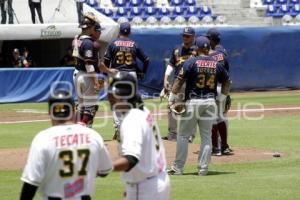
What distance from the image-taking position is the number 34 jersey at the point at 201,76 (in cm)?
1169

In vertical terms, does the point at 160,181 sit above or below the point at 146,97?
above

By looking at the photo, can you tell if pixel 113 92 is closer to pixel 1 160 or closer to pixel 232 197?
pixel 232 197

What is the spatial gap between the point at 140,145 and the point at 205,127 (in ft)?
18.7

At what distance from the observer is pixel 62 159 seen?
6.08 meters

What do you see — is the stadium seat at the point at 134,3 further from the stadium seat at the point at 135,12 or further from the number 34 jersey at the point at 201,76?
the number 34 jersey at the point at 201,76

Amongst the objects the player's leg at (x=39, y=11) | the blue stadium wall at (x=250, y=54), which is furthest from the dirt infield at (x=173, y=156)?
the player's leg at (x=39, y=11)

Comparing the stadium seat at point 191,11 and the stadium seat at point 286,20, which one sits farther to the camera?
the stadium seat at point 286,20

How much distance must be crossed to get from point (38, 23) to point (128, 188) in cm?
2215

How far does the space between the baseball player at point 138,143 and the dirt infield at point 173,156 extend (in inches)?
259

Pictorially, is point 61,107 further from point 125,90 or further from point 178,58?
point 178,58

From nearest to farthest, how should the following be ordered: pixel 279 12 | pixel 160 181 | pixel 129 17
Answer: pixel 160 181, pixel 129 17, pixel 279 12

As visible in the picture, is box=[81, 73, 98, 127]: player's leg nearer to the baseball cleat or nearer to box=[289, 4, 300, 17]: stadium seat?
the baseball cleat

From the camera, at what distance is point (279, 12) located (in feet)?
126

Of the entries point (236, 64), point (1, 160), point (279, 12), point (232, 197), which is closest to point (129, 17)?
point (236, 64)
